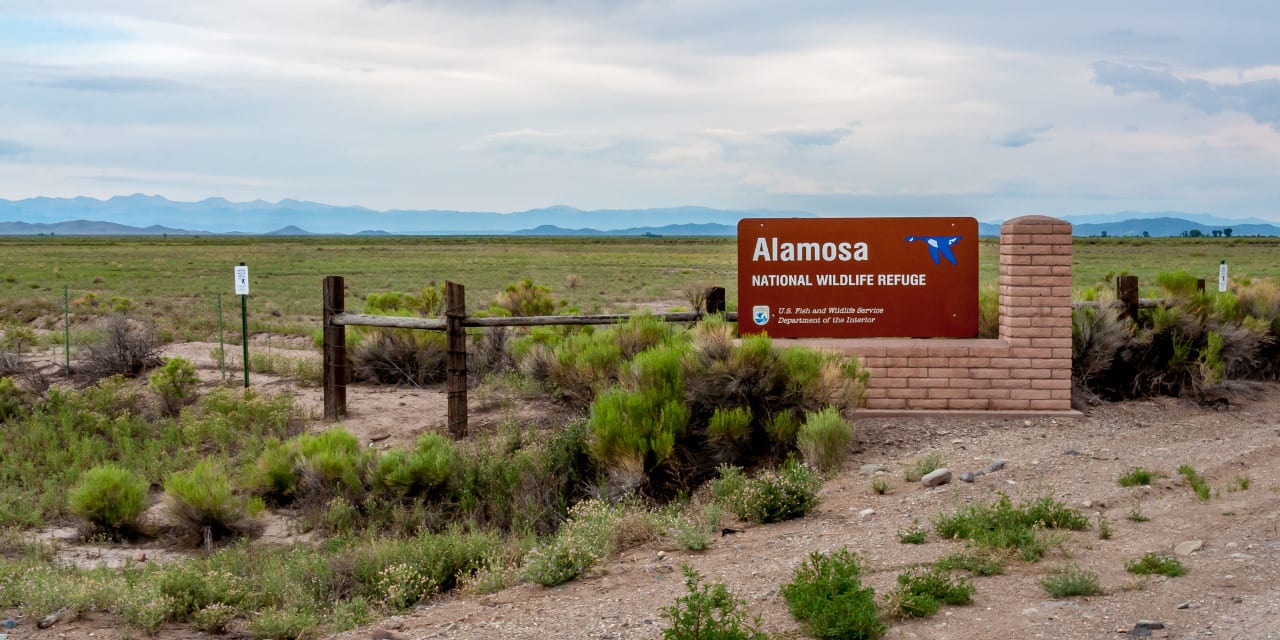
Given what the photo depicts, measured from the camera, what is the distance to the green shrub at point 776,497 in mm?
7883

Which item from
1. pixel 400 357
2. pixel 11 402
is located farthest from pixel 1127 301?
pixel 11 402

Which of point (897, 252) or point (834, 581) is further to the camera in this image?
point (897, 252)

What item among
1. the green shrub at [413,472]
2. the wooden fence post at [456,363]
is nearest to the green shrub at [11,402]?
the wooden fence post at [456,363]

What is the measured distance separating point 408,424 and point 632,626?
25.5 feet

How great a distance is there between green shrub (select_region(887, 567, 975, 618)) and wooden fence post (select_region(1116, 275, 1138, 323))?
814cm

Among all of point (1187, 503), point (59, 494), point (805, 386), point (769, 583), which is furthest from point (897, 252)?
point (59, 494)

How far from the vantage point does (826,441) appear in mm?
9312

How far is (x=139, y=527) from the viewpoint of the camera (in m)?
9.60

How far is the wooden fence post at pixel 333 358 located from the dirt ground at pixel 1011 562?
→ 4274 mm

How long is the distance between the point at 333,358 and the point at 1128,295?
970cm

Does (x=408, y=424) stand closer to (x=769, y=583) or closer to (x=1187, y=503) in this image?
(x=769, y=583)

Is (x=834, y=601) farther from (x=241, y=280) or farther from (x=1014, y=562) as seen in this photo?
(x=241, y=280)

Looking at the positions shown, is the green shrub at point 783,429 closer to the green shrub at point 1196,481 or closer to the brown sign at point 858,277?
the brown sign at point 858,277

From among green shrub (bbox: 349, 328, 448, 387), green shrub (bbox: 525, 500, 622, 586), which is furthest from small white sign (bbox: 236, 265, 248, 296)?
green shrub (bbox: 525, 500, 622, 586)
